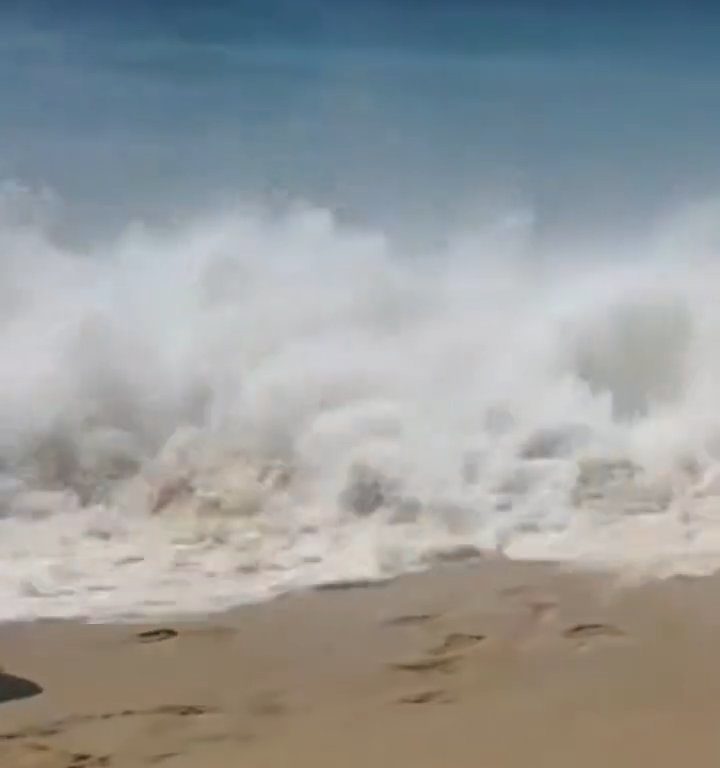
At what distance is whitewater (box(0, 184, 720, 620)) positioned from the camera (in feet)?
17.0

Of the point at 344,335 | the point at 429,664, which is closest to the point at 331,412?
the point at 344,335

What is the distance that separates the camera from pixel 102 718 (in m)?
3.67

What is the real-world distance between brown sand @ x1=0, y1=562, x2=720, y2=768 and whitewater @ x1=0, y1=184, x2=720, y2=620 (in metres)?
0.31

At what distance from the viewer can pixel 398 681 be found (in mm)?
3887

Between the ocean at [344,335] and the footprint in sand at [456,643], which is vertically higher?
the ocean at [344,335]

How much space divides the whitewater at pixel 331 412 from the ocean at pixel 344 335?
0.02 metres

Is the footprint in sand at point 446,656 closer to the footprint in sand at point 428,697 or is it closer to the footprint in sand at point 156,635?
the footprint in sand at point 428,697

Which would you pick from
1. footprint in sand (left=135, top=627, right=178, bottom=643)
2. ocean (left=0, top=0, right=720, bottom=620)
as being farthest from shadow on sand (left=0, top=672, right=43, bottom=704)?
ocean (left=0, top=0, right=720, bottom=620)

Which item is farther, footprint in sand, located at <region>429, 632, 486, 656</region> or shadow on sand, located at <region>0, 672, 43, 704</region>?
footprint in sand, located at <region>429, 632, 486, 656</region>

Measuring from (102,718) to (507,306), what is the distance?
4889 millimetres

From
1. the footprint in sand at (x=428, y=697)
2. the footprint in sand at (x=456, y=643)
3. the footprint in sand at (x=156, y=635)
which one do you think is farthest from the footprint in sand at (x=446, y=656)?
the footprint in sand at (x=156, y=635)

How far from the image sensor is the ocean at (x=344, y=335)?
17.7 ft

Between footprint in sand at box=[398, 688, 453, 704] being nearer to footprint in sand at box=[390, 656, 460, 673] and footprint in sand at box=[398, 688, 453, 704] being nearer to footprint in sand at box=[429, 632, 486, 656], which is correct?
footprint in sand at box=[390, 656, 460, 673]

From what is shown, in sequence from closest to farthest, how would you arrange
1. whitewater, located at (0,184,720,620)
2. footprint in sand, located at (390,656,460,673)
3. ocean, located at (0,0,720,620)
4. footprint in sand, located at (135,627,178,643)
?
footprint in sand, located at (390,656,460,673), footprint in sand, located at (135,627,178,643), whitewater, located at (0,184,720,620), ocean, located at (0,0,720,620)
